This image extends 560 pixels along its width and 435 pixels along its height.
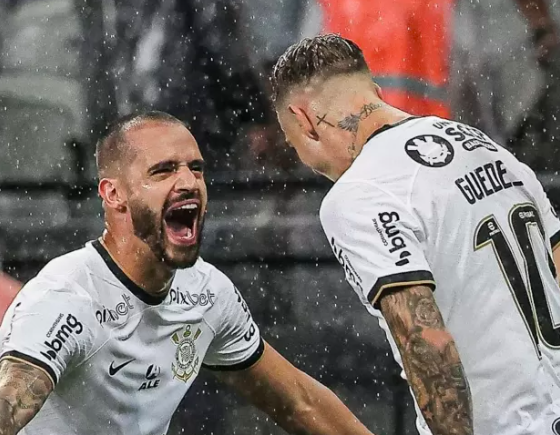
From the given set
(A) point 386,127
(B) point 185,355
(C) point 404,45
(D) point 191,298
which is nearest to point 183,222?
(D) point 191,298

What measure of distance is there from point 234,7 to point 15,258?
119 cm

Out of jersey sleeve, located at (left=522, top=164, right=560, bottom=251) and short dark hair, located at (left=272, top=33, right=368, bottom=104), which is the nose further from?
jersey sleeve, located at (left=522, top=164, right=560, bottom=251)

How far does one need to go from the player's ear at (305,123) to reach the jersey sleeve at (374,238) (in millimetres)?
281

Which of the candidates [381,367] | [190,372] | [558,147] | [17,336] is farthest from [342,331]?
[17,336]

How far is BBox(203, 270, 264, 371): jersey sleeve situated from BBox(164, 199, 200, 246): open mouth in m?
0.12

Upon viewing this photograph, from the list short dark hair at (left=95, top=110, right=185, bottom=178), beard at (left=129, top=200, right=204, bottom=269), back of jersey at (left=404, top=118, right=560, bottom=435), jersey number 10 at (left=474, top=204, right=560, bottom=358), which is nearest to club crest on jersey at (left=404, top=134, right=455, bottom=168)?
back of jersey at (left=404, top=118, right=560, bottom=435)

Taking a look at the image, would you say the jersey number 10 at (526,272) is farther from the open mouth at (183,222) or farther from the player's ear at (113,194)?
the player's ear at (113,194)

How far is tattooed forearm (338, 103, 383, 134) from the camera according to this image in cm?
202

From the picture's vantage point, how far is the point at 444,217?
1.82m

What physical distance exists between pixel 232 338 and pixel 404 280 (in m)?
1.03

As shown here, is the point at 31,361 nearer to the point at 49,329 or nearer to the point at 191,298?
the point at 49,329

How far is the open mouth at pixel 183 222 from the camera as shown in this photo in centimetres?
257

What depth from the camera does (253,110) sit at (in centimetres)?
410

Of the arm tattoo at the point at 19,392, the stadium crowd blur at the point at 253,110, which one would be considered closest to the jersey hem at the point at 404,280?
the arm tattoo at the point at 19,392
